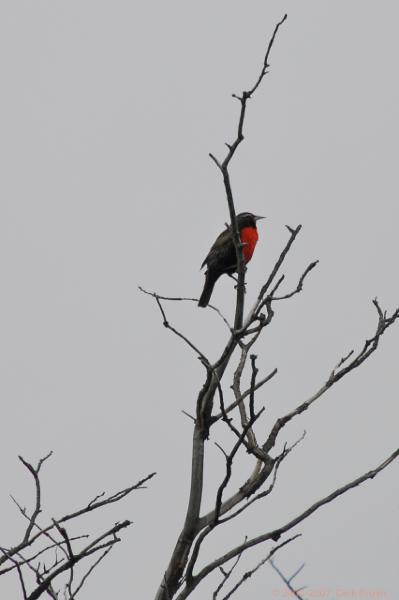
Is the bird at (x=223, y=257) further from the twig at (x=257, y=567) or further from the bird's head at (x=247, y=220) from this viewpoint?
the twig at (x=257, y=567)

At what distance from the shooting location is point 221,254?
406 inches

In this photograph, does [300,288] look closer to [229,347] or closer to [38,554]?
[229,347]

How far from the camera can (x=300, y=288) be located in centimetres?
545

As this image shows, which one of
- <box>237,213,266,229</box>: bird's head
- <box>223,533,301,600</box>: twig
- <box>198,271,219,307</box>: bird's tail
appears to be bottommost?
<box>223,533,301,600</box>: twig

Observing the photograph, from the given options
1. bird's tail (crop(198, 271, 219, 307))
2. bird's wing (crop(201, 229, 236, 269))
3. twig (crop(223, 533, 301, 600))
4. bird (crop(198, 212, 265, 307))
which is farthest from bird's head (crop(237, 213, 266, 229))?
twig (crop(223, 533, 301, 600))

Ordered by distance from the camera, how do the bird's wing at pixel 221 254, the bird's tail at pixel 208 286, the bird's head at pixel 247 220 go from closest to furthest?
the bird's wing at pixel 221 254 → the bird's tail at pixel 208 286 → the bird's head at pixel 247 220

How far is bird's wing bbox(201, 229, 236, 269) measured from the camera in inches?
402

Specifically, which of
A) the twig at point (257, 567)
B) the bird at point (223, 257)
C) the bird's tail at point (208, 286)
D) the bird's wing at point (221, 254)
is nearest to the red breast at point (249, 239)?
the bird at point (223, 257)

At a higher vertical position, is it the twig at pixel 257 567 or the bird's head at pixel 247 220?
the bird's head at pixel 247 220

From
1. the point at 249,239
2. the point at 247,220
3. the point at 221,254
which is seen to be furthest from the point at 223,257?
the point at 247,220

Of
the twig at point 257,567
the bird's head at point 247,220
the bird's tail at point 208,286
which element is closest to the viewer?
the twig at point 257,567

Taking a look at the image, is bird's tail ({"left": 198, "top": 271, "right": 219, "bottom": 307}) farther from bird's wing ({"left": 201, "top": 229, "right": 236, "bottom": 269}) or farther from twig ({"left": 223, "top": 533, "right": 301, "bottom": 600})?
twig ({"left": 223, "top": 533, "right": 301, "bottom": 600})

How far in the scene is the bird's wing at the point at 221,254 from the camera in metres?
10.2

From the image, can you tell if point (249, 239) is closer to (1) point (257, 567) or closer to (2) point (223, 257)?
(2) point (223, 257)
